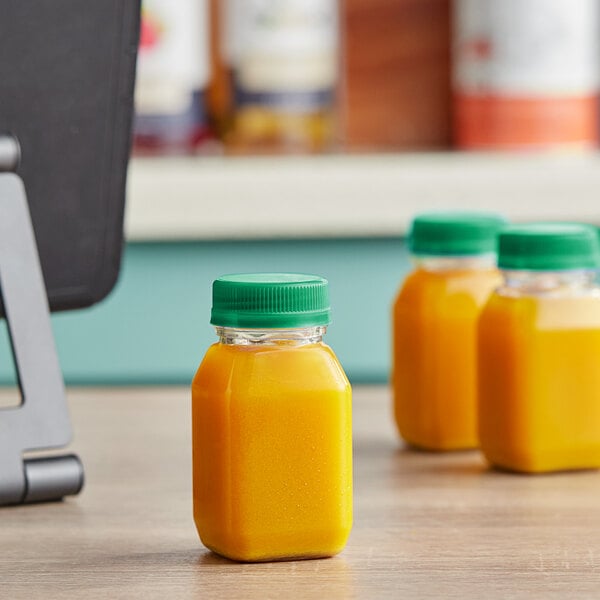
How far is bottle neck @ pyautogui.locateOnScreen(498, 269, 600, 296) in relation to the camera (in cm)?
80

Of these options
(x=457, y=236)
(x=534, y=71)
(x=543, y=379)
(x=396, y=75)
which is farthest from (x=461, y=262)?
(x=396, y=75)

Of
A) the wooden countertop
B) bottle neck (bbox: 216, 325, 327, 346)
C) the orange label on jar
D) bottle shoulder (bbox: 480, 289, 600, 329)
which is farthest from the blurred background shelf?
bottle neck (bbox: 216, 325, 327, 346)

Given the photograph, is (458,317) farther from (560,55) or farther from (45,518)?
(560,55)

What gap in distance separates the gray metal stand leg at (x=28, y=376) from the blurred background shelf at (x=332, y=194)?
71cm

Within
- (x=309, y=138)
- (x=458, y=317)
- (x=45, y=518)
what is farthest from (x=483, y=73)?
(x=45, y=518)

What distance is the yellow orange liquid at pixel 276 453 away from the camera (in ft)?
2.07

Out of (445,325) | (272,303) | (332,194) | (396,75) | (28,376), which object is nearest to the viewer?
(272,303)

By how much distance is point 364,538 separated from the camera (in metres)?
0.69

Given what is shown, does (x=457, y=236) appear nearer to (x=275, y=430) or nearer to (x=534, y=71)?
(x=275, y=430)

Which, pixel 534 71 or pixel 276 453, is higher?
pixel 534 71

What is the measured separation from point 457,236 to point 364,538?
0.26 m

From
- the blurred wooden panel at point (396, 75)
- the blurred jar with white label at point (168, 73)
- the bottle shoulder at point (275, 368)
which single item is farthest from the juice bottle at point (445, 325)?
the blurred wooden panel at point (396, 75)

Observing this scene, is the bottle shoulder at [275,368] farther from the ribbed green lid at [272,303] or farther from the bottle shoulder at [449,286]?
the bottle shoulder at [449,286]

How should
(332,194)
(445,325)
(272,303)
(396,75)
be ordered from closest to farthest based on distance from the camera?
(272,303) → (445,325) → (332,194) → (396,75)
